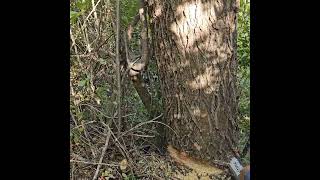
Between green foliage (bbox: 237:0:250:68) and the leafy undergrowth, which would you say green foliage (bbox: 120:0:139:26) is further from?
green foliage (bbox: 237:0:250:68)

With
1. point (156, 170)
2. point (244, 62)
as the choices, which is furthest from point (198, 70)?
point (244, 62)

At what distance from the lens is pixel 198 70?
246cm

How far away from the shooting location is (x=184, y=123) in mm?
2531

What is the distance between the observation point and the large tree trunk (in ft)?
7.97

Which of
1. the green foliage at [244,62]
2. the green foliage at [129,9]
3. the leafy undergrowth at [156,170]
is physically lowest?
the leafy undergrowth at [156,170]

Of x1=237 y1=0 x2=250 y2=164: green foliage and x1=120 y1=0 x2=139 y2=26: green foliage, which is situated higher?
x1=120 y1=0 x2=139 y2=26: green foliage

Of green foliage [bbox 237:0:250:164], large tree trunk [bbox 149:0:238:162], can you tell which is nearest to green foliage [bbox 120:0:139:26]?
large tree trunk [bbox 149:0:238:162]

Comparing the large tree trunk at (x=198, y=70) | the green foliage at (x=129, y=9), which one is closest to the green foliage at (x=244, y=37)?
the green foliage at (x=129, y=9)

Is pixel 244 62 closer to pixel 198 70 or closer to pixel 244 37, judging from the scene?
pixel 244 37

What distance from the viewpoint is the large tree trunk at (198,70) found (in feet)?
7.97

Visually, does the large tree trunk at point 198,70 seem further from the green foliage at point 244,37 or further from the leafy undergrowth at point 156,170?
the green foliage at point 244,37
